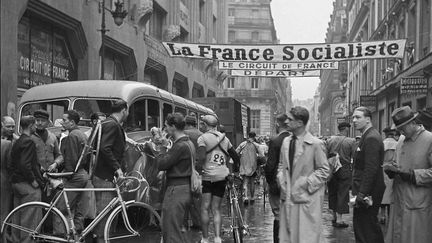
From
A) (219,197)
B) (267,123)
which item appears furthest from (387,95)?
(267,123)

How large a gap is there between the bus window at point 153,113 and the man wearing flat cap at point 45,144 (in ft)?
13.0

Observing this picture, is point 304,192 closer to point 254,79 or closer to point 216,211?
point 216,211

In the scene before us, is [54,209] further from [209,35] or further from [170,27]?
[209,35]

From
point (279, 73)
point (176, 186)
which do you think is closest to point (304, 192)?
point (176, 186)

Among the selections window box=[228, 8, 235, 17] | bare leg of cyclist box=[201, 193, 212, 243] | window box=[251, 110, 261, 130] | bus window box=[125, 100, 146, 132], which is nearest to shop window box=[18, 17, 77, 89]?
bus window box=[125, 100, 146, 132]

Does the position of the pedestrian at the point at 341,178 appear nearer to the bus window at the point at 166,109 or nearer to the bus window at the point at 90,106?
the bus window at the point at 166,109

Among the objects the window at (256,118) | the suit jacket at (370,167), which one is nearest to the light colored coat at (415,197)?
the suit jacket at (370,167)

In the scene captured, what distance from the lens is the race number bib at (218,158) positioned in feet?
28.7

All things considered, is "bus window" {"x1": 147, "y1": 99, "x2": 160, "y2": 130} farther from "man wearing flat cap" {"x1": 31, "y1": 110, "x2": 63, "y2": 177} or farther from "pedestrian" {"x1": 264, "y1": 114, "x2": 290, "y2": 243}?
"pedestrian" {"x1": 264, "y1": 114, "x2": 290, "y2": 243}

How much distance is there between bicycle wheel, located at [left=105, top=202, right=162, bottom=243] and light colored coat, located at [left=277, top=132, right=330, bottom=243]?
72.7 inches

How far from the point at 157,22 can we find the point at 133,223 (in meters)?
25.4

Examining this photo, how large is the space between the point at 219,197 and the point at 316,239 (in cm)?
272

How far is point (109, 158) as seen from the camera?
748cm

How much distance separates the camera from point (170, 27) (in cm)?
3231
